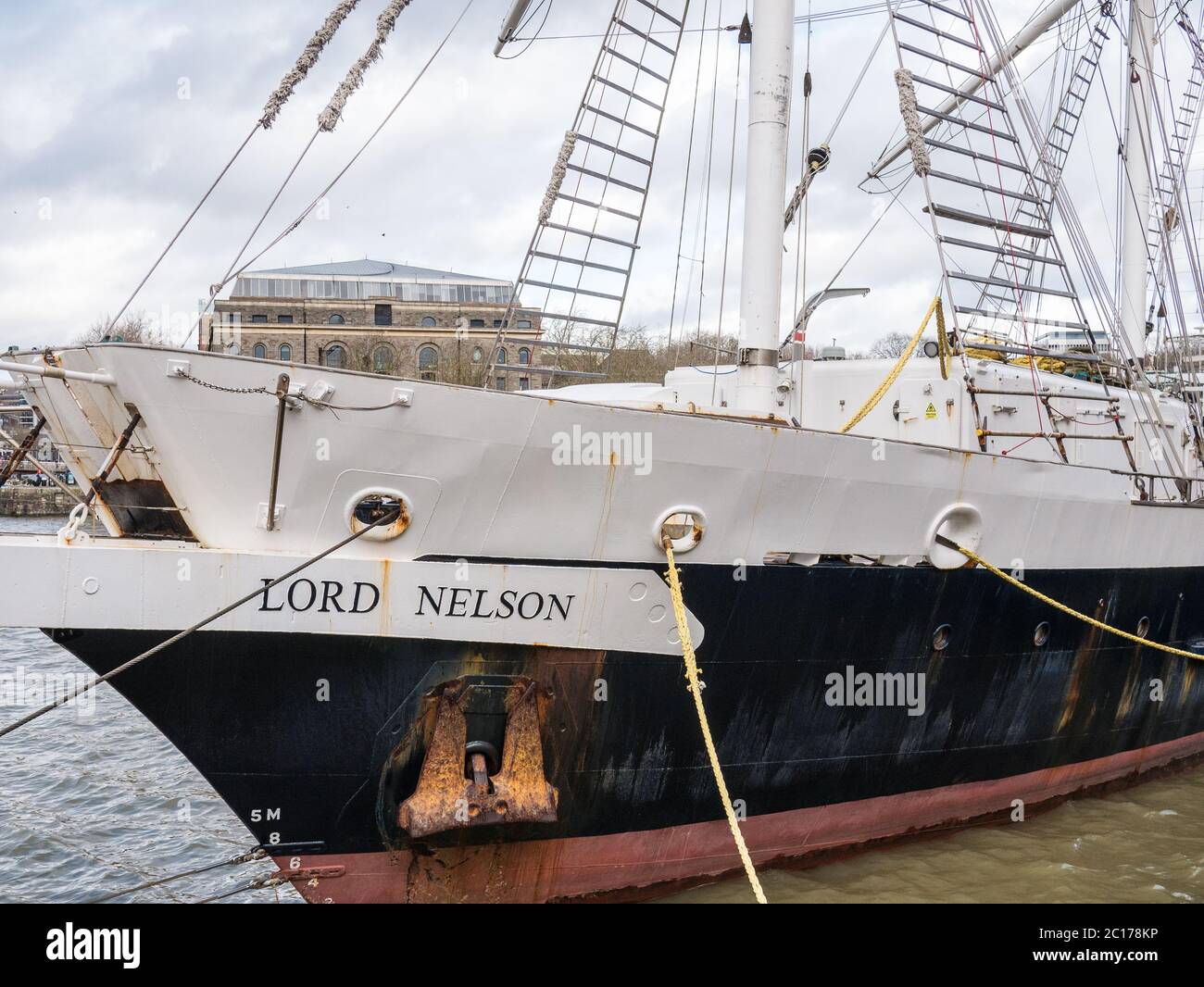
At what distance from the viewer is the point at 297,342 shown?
55969 millimetres

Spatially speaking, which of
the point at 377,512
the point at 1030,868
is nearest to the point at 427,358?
the point at 1030,868

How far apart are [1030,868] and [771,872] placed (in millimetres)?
2340

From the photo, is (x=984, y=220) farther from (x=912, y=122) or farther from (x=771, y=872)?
(x=771, y=872)

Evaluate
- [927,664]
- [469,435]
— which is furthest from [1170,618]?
[469,435]

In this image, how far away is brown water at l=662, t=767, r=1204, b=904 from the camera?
749 cm

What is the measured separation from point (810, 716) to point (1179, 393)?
365 inches

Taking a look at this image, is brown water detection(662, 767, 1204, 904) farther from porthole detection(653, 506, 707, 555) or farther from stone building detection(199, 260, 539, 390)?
stone building detection(199, 260, 539, 390)

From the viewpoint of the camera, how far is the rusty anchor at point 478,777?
241 inches

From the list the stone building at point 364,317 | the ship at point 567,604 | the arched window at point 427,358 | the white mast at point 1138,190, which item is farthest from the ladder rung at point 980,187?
the arched window at point 427,358

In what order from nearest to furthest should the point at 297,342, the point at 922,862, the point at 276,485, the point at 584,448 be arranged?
1. the point at 276,485
2. the point at 584,448
3. the point at 922,862
4. the point at 297,342

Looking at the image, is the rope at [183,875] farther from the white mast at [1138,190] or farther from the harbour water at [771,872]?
the white mast at [1138,190]

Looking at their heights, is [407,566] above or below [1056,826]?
above

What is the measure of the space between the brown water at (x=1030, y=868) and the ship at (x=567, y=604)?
0.69 feet
